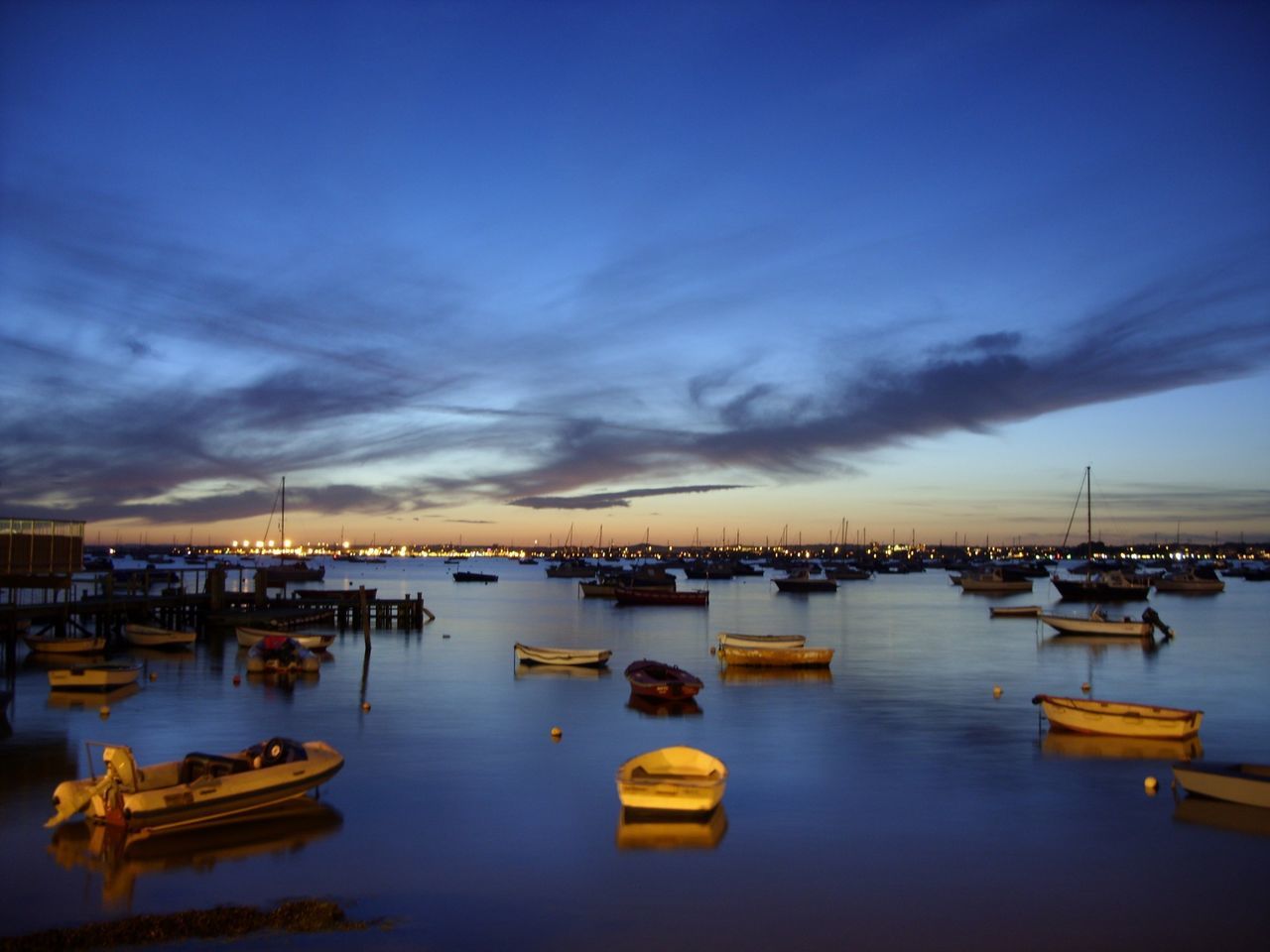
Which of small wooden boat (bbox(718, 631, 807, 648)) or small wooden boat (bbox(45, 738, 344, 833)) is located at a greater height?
small wooden boat (bbox(718, 631, 807, 648))

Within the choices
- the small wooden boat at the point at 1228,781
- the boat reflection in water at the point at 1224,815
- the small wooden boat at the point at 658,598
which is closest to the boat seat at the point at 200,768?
the boat reflection in water at the point at 1224,815

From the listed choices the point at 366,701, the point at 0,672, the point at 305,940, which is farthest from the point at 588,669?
the point at 305,940

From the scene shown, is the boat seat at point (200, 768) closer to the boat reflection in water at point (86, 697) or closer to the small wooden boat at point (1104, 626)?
the boat reflection in water at point (86, 697)

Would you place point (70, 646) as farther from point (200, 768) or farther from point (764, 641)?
point (764, 641)

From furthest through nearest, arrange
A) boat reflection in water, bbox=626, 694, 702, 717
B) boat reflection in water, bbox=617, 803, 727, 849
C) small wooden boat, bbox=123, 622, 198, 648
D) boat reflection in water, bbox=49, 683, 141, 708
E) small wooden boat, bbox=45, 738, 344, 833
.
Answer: small wooden boat, bbox=123, 622, 198, 648 → boat reflection in water, bbox=626, 694, 702, 717 → boat reflection in water, bbox=49, 683, 141, 708 → boat reflection in water, bbox=617, 803, 727, 849 → small wooden boat, bbox=45, 738, 344, 833

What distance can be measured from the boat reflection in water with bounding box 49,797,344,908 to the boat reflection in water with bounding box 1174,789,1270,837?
14.9 meters

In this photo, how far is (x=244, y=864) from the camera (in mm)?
15117

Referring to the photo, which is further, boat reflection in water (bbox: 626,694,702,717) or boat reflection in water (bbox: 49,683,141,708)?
boat reflection in water (bbox: 626,694,702,717)

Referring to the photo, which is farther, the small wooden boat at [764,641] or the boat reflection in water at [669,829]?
the small wooden boat at [764,641]

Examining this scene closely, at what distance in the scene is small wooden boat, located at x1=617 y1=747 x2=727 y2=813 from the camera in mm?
17391

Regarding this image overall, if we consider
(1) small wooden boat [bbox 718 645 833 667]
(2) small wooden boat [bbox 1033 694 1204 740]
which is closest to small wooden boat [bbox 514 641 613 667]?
(1) small wooden boat [bbox 718 645 833 667]

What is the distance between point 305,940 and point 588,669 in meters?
27.7

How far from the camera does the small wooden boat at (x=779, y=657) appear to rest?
40062 millimetres

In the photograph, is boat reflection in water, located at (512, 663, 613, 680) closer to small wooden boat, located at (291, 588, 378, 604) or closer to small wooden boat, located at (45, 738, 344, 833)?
small wooden boat, located at (45, 738, 344, 833)
